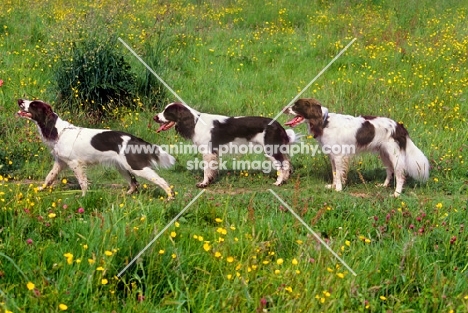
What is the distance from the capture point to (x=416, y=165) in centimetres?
740

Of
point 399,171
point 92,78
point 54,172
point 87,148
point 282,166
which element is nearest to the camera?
point 87,148

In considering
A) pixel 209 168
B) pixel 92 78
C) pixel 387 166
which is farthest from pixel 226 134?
pixel 92 78

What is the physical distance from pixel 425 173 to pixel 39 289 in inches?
201

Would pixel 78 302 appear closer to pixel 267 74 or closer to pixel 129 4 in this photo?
pixel 267 74

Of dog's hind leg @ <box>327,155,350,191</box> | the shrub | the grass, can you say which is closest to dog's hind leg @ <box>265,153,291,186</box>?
the grass

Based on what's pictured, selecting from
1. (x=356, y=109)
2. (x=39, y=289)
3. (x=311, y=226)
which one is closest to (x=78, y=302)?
(x=39, y=289)

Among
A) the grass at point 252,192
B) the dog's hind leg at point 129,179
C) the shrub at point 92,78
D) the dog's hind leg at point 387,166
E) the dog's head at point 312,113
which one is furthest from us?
the shrub at point 92,78

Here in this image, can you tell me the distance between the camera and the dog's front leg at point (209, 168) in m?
7.72

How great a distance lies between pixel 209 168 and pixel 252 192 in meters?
0.83

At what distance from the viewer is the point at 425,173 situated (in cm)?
742

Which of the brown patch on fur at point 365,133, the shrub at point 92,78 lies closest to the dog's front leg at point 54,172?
the shrub at point 92,78

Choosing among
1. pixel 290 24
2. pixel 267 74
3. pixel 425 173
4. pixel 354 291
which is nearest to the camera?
pixel 354 291

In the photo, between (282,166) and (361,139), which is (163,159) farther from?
(361,139)

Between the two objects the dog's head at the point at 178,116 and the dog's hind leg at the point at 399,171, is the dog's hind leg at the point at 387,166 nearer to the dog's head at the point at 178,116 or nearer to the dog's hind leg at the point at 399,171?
the dog's hind leg at the point at 399,171
